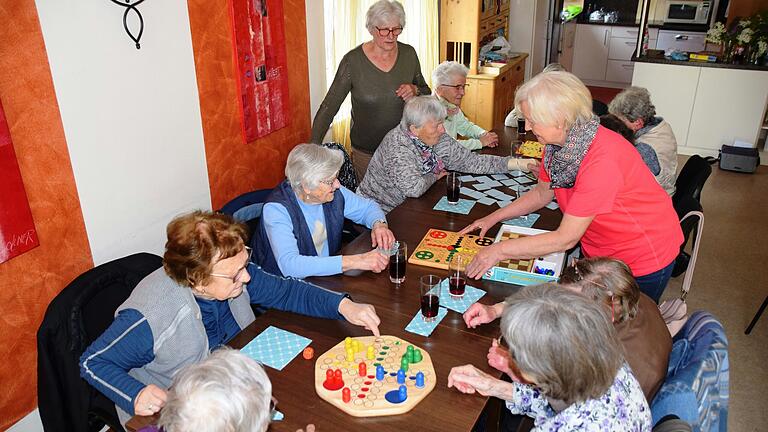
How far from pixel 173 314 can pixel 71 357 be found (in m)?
0.50

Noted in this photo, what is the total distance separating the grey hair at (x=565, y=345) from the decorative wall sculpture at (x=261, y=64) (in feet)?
A: 8.01

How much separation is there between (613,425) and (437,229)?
1374 mm

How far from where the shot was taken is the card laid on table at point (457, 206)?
2896mm

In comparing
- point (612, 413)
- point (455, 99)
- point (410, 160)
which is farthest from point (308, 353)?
point (455, 99)

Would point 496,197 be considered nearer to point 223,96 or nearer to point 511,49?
point 223,96

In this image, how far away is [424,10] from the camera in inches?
217

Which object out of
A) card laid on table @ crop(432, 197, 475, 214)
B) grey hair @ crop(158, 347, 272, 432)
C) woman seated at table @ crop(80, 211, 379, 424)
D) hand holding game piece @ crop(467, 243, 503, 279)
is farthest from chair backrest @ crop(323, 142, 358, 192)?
grey hair @ crop(158, 347, 272, 432)

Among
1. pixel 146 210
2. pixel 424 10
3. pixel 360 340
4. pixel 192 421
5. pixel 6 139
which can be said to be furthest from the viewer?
pixel 424 10

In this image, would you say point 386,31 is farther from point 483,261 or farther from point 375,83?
point 483,261

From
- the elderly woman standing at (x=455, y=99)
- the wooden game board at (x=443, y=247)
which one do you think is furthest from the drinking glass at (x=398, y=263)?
the elderly woman standing at (x=455, y=99)

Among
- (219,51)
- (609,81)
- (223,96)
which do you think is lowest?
(609,81)

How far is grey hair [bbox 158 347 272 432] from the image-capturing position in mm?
1233

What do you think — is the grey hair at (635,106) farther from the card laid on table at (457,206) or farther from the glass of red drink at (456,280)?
the glass of red drink at (456,280)

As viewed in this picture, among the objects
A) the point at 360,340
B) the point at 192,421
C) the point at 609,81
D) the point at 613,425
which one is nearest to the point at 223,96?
the point at 360,340
